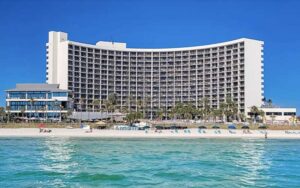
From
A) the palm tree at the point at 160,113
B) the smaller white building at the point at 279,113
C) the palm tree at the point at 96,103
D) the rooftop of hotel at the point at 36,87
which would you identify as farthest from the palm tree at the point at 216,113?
the rooftop of hotel at the point at 36,87

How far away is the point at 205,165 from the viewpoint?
42844 mm

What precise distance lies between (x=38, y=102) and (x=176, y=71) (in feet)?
220

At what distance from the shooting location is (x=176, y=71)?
198 meters

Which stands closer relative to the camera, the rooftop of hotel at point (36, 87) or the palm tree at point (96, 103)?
the rooftop of hotel at point (36, 87)

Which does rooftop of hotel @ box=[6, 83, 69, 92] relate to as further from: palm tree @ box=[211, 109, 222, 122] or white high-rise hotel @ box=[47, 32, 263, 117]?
palm tree @ box=[211, 109, 222, 122]

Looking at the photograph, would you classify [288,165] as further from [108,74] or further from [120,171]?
[108,74]

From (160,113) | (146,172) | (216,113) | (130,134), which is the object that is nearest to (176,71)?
(160,113)

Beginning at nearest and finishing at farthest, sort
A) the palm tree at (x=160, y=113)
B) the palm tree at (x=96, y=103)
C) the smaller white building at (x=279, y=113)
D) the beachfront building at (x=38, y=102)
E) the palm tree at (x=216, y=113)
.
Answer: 1. the beachfront building at (x=38, y=102)
2. the palm tree at (x=216, y=113)
3. the smaller white building at (x=279, y=113)
4. the palm tree at (x=96, y=103)
5. the palm tree at (x=160, y=113)

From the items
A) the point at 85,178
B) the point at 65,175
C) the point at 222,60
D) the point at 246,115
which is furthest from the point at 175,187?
the point at 222,60

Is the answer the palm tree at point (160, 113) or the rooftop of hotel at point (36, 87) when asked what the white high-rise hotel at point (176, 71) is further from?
the rooftop of hotel at point (36, 87)

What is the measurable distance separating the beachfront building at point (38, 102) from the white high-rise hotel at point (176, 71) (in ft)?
63.5

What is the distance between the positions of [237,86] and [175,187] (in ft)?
503

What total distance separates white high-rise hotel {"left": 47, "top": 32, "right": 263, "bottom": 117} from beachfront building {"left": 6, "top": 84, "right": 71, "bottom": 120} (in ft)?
63.5

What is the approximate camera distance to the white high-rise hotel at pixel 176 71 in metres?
176
